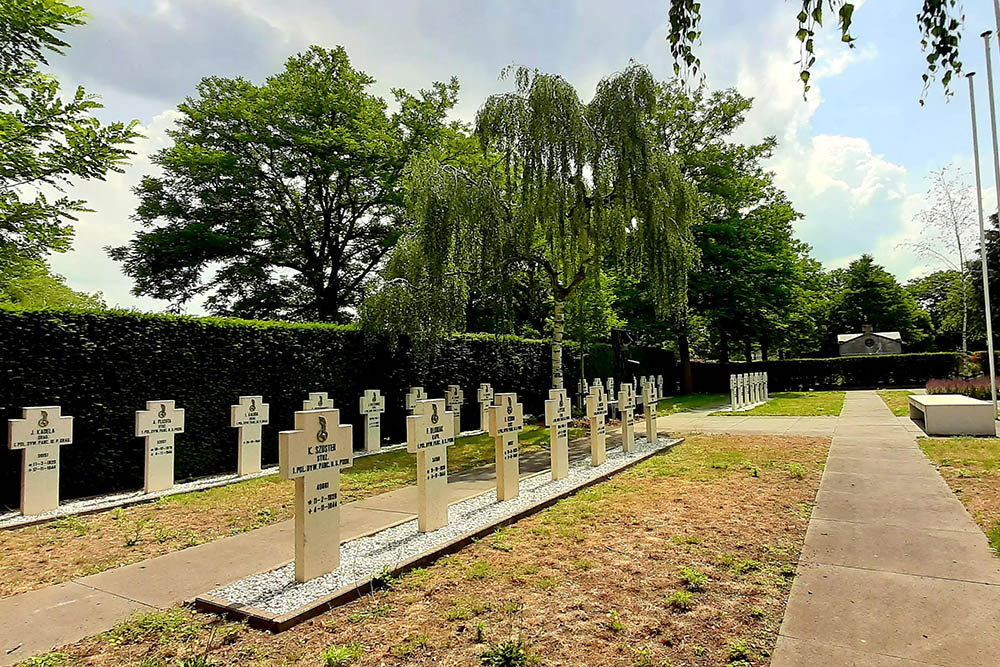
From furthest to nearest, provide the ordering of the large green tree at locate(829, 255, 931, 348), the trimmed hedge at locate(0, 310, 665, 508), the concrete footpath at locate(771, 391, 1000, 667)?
the large green tree at locate(829, 255, 931, 348)
the trimmed hedge at locate(0, 310, 665, 508)
the concrete footpath at locate(771, 391, 1000, 667)

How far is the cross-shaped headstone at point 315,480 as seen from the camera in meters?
3.53

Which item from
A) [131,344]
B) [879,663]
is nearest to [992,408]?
Result: [879,663]

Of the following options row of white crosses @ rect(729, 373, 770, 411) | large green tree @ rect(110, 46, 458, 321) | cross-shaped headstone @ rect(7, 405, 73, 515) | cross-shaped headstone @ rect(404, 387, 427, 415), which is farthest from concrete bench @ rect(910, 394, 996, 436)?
large green tree @ rect(110, 46, 458, 321)

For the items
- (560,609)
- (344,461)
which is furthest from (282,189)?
(560,609)

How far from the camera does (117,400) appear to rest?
6.80 metres

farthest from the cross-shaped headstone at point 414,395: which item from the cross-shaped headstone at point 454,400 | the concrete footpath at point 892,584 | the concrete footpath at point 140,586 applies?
the concrete footpath at point 892,584

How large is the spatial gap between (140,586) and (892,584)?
4761mm

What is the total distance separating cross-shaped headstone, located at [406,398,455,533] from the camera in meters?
4.51

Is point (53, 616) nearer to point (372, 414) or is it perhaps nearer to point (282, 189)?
point (372, 414)

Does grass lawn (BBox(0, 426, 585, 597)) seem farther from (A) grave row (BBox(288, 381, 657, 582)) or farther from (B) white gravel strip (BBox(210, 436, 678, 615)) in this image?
(A) grave row (BBox(288, 381, 657, 582))

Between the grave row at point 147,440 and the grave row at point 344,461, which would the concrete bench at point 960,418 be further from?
the grave row at point 147,440

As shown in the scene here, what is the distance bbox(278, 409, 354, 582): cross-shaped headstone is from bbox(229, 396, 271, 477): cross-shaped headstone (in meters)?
4.58

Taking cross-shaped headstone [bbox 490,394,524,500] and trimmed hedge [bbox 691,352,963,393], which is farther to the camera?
trimmed hedge [bbox 691,352,963,393]

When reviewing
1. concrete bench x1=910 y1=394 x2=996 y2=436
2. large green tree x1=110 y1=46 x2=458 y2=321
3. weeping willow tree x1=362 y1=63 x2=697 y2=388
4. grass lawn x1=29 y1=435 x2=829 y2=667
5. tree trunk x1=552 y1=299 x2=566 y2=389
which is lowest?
grass lawn x1=29 y1=435 x2=829 y2=667
